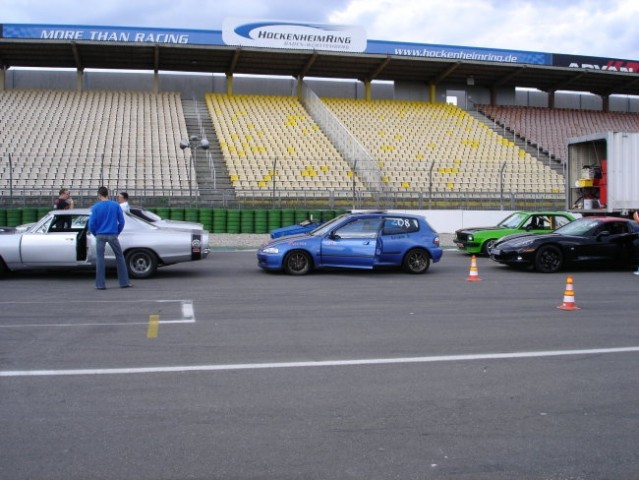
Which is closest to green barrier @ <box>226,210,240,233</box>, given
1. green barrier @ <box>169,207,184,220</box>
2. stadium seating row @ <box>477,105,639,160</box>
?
green barrier @ <box>169,207,184,220</box>

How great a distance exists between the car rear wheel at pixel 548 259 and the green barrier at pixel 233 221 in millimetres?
12417

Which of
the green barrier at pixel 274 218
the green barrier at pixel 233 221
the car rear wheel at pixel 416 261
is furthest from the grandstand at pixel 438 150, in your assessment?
the car rear wheel at pixel 416 261

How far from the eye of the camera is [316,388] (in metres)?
5.80

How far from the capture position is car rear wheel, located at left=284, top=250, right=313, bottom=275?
1404 centimetres

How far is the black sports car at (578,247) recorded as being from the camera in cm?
1484

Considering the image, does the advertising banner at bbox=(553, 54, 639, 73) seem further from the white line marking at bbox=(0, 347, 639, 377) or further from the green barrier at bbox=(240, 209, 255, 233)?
the white line marking at bbox=(0, 347, 639, 377)

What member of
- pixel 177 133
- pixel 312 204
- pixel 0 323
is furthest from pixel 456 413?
pixel 177 133

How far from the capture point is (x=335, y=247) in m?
14.1

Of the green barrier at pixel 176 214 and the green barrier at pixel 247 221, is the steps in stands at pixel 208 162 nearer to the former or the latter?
the green barrier at pixel 247 221

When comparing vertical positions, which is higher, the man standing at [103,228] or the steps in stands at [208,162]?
the steps in stands at [208,162]

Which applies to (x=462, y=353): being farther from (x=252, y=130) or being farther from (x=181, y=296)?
(x=252, y=130)

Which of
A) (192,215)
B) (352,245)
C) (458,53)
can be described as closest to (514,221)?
(352,245)

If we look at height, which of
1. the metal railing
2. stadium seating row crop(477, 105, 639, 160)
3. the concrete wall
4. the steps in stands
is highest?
the concrete wall

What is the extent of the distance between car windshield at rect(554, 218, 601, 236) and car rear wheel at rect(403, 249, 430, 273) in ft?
11.0
